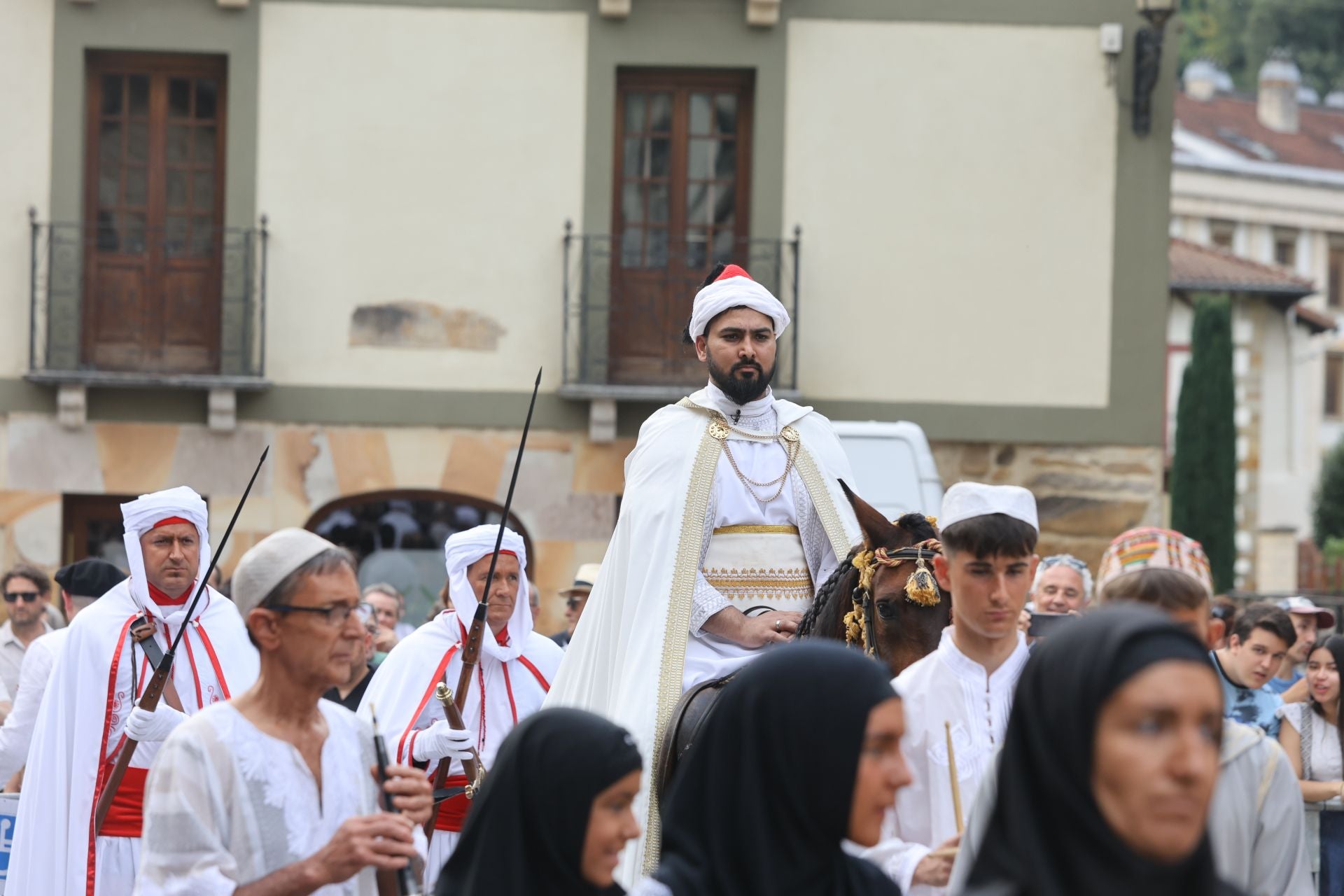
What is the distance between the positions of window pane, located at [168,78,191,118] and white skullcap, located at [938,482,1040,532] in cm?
1139

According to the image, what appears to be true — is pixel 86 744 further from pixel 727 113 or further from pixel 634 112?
pixel 727 113

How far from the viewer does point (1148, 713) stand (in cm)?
274

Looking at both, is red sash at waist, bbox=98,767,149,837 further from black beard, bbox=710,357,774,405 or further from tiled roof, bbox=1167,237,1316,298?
tiled roof, bbox=1167,237,1316,298

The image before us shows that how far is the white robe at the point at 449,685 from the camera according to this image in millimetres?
6863

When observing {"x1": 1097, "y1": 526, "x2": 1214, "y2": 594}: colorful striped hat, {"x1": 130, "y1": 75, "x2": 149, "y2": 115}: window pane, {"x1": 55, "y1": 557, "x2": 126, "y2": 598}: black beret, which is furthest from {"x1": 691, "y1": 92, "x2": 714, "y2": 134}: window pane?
{"x1": 1097, "y1": 526, "x2": 1214, "y2": 594}: colorful striped hat

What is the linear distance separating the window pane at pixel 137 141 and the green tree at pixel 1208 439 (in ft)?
54.1

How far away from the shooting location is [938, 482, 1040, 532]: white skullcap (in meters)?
4.36

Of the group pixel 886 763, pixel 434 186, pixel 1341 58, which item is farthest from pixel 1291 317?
pixel 886 763

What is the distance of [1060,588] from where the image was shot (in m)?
8.80

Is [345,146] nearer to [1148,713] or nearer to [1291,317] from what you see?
[1148,713]

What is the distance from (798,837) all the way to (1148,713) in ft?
2.60

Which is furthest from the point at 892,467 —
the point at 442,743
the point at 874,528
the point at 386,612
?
the point at 874,528

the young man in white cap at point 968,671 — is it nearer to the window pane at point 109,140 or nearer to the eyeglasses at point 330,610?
the eyeglasses at point 330,610

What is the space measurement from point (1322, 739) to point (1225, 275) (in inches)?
1370
